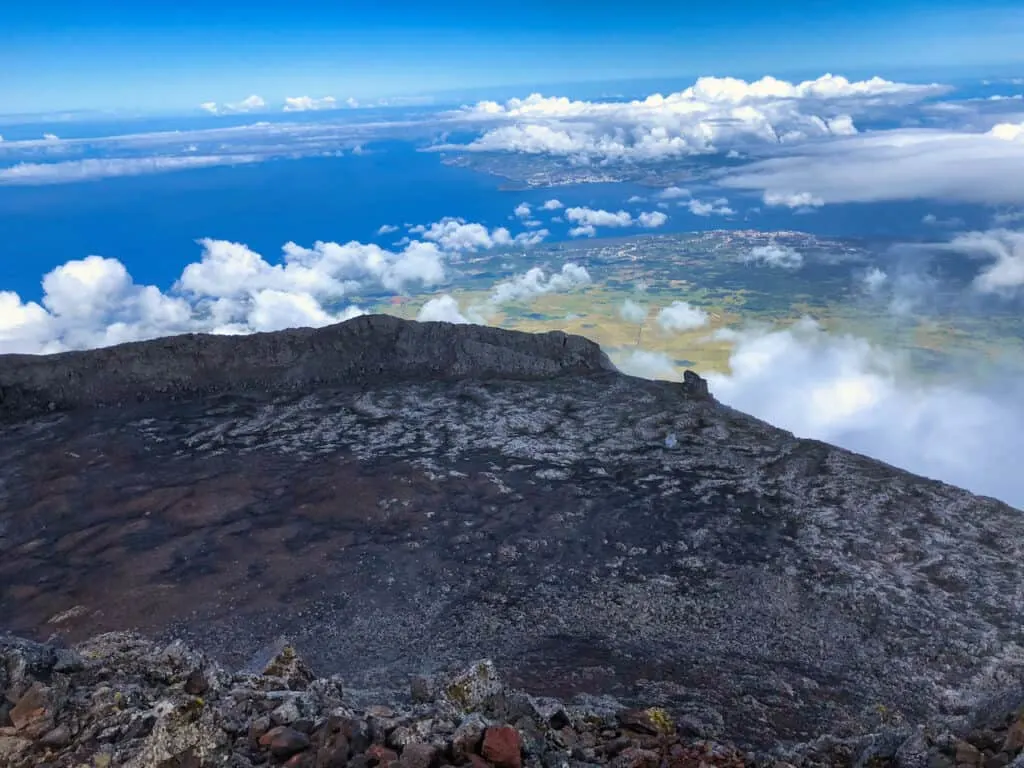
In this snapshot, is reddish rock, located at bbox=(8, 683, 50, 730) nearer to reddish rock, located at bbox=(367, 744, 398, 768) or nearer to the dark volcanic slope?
reddish rock, located at bbox=(367, 744, 398, 768)

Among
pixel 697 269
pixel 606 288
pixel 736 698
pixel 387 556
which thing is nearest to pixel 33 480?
pixel 387 556

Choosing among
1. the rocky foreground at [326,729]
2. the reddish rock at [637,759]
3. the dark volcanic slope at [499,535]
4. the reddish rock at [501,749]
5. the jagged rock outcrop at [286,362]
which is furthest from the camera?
the jagged rock outcrop at [286,362]

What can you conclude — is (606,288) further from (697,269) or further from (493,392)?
(493,392)

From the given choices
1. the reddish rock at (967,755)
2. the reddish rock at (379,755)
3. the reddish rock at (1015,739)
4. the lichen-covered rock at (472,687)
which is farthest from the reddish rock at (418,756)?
the reddish rock at (1015,739)

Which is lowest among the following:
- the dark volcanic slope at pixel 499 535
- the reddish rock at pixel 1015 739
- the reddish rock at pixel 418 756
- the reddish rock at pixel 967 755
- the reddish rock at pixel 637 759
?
the dark volcanic slope at pixel 499 535

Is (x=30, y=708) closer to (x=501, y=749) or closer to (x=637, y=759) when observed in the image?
(x=501, y=749)

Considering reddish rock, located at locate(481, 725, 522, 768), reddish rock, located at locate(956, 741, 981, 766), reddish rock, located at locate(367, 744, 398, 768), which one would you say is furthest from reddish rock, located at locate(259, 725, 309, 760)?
reddish rock, located at locate(956, 741, 981, 766)

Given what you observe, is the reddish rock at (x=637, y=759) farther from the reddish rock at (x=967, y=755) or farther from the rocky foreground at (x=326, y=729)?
the reddish rock at (x=967, y=755)

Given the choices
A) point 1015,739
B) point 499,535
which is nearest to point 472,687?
point 1015,739
